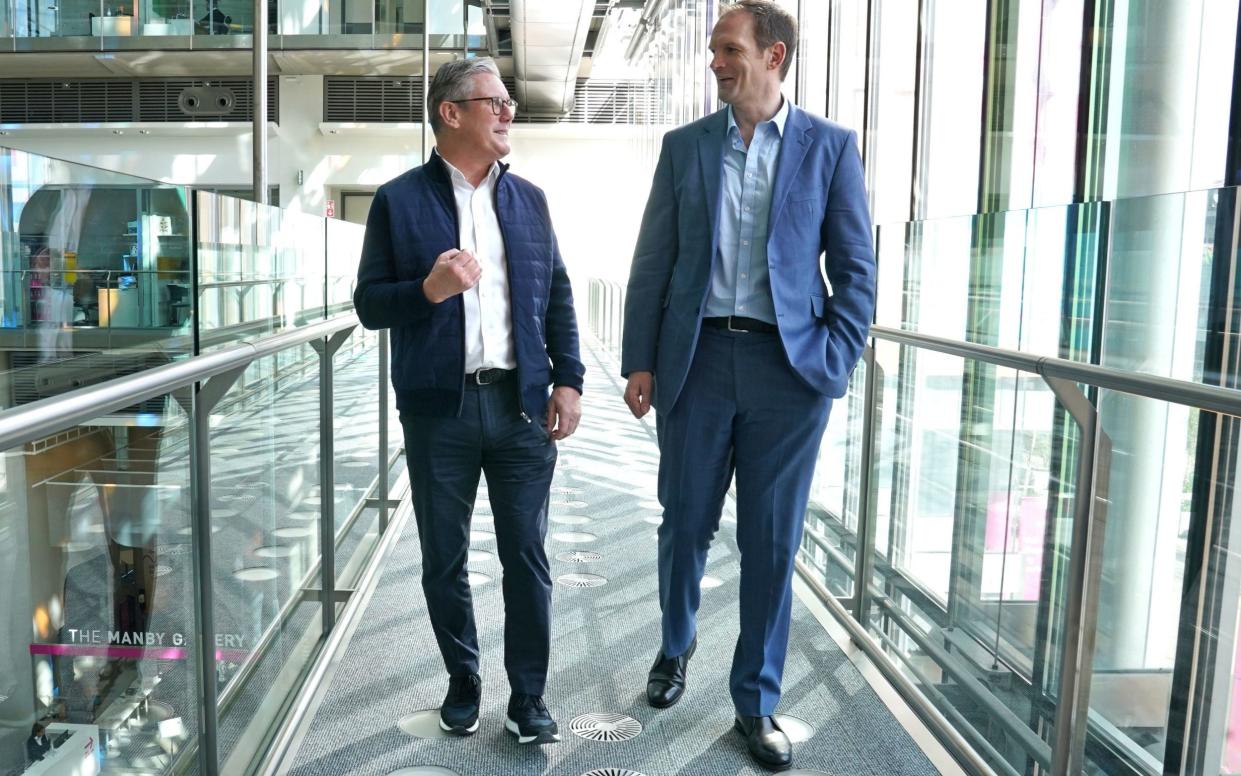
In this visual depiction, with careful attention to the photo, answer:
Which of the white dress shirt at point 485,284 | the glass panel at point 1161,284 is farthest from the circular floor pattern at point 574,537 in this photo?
the glass panel at point 1161,284

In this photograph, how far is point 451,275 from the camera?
1982mm

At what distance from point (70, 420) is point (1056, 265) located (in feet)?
5.45

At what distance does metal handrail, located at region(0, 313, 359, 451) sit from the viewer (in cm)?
106

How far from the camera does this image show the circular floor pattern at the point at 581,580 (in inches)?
138

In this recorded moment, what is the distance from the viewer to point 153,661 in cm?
166

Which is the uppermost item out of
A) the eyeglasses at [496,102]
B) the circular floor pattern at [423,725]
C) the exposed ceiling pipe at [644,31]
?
the exposed ceiling pipe at [644,31]

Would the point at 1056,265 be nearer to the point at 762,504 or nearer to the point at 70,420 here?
the point at 762,504

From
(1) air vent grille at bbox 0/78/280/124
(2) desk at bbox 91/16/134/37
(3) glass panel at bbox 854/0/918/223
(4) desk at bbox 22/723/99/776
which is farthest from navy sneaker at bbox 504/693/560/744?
(1) air vent grille at bbox 0/78/280/124

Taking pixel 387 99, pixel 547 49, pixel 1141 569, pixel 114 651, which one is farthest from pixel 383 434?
pixel 387 99

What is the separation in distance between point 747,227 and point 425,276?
2.15 ft

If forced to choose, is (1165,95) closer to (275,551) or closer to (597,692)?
(597,692)

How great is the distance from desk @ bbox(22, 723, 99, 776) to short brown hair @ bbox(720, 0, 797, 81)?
167 centimetres

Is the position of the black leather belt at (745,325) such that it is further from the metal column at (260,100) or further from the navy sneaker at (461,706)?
the metal column at (260,100)

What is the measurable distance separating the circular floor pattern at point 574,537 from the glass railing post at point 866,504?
1.32 meters
